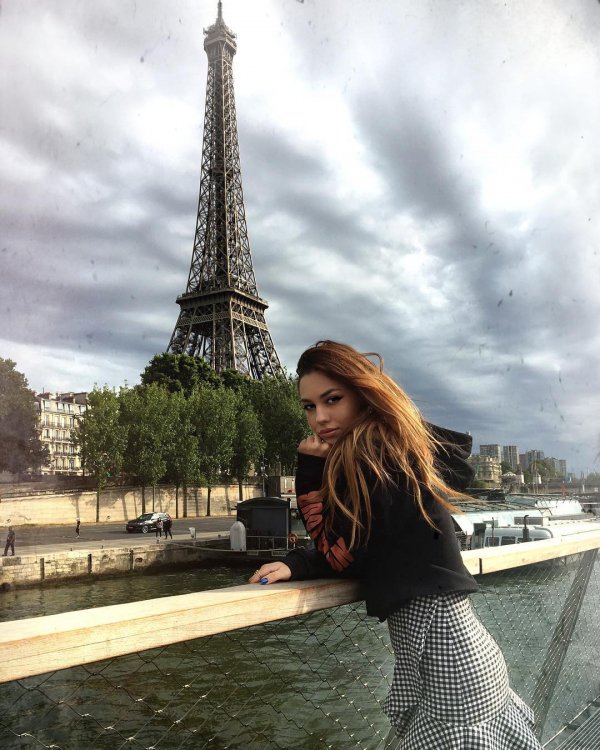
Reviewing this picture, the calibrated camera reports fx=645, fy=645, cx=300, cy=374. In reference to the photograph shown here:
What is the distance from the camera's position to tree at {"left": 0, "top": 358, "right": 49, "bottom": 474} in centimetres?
3131

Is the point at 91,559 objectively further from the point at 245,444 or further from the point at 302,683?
the point at 245,444

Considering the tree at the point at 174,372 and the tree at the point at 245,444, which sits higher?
the tree at the point at 174,372

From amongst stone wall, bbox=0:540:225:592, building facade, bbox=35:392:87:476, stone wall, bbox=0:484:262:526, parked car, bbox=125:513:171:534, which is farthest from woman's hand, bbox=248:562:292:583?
building facade, bbox=35:392:87:476

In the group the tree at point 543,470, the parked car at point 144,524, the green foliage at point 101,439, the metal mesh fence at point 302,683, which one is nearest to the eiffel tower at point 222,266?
the green foliage at point 101,439

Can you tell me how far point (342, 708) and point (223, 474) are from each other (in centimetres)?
3246

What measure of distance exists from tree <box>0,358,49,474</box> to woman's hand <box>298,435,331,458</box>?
106ft

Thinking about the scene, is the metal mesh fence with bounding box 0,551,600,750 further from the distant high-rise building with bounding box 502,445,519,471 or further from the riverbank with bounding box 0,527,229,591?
the distant high-rise building with bounding box 502,445,519,471

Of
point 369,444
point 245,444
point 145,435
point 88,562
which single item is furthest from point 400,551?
point 245,444

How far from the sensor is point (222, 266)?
174ft

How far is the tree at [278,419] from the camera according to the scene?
4359 cm

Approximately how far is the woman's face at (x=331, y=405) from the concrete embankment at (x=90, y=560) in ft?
65.4

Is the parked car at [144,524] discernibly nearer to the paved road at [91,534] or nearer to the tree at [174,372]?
the paved road at [91,534]

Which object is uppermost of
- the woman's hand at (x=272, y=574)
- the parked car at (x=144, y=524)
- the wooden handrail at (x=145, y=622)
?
the woman's hand at (x=272, y=574)

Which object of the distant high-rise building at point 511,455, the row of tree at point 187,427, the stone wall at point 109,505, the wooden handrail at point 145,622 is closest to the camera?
the wooden handrail at point 145,622
